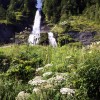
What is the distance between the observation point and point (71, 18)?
63.1 m

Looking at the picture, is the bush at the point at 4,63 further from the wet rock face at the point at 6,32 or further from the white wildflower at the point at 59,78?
the wet rock face at the point at 6,32

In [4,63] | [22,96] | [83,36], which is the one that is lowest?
[83,36]

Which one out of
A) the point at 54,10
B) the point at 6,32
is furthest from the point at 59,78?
the point at 54,10

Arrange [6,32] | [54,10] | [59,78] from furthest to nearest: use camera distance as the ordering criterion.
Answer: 1. [54,10]
2. [6,32]
3. [59,78]

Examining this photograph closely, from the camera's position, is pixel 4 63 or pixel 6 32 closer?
pixel 4 63

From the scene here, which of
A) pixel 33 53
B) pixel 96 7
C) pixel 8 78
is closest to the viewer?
pixel 8 78

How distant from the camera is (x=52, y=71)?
37.5 feet

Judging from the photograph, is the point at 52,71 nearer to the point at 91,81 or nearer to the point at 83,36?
the point at 91,81

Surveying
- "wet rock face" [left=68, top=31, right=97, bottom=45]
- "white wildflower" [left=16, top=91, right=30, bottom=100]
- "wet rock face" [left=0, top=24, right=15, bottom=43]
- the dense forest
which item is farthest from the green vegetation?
the dense forest

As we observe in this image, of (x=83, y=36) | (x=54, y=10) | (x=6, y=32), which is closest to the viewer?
(x=83, y=36)

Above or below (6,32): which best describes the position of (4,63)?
above

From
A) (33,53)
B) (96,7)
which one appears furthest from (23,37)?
(33,53)

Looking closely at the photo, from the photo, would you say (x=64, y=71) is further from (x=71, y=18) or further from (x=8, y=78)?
(x=71, y=18)

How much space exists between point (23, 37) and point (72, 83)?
148ft
